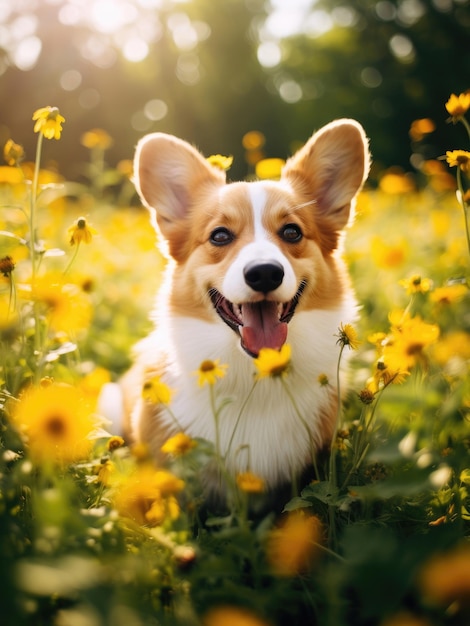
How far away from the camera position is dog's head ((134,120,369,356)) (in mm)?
2205

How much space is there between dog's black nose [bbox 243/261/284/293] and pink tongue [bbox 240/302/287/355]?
19 cm

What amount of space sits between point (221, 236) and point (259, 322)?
502mm

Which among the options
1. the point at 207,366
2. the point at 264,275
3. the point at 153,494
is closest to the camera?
the point at 153,494

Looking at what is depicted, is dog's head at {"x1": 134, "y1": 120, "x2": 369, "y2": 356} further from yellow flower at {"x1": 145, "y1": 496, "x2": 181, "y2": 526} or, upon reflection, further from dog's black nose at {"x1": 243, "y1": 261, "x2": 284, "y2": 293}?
yellow flower at {"x1": 145, "y1": 496, "x2": 181, "y2": 526}

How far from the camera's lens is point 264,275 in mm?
2062

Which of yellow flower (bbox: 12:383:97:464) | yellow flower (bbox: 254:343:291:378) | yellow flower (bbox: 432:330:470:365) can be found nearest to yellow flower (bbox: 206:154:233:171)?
yellow flower (bbox: 432:330:470:365)

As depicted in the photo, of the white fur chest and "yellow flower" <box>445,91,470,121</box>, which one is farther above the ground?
"yellow flower" <box>445,91,470,121</box>

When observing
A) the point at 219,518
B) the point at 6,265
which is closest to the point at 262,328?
the point at 219,518

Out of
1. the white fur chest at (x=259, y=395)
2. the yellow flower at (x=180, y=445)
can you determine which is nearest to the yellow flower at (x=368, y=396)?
the white fur chest at (x=259, y=395)

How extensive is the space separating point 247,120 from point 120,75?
426cm

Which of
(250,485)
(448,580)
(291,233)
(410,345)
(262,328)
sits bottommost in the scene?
(250,485)

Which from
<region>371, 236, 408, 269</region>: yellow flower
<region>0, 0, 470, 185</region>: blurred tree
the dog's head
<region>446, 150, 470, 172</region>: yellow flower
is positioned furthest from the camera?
<region>0, 0, 470, 185</region>: blurred tree

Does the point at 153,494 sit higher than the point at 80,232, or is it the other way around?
the point at 80,232

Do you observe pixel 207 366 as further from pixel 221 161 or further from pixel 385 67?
pixel 385 67
